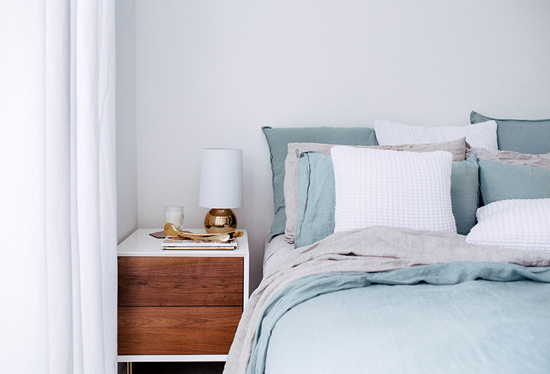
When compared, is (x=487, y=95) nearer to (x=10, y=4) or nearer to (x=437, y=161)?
(x=437, y=161)

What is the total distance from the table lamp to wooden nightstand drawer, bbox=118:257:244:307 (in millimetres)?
291

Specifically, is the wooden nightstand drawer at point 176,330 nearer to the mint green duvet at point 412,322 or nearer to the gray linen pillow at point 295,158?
the gray linen pillow at point 295,158

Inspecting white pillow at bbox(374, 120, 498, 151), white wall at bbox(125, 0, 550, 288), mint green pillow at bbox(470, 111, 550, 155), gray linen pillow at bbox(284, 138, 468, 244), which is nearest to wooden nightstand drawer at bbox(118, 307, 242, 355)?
gray linen pillow at bbox(284, 138, 468, 244)

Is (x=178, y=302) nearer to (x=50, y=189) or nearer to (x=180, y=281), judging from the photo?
(x=180, y=281)

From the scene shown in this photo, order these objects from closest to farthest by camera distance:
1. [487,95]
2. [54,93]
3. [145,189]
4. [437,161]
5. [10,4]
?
[10,4] → [54,93] → [437,161] → [145,189] → [487,95]

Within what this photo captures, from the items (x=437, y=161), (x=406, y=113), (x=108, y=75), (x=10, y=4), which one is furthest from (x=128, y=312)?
(x=406, y=113)

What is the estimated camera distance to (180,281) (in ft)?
5.47

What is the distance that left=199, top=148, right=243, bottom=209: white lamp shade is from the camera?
1904 mm

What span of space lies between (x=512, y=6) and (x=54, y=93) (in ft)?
8.24

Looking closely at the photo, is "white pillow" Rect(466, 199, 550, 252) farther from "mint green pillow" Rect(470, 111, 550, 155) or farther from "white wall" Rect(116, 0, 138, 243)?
"white wall" Rect(116, 0, 138, 243)

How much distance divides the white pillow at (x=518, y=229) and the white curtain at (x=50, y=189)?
1.26 m

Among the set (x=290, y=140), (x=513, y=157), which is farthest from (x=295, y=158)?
(x=513, y=157)

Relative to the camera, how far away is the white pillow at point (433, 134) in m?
2.09

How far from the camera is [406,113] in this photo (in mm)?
2338
